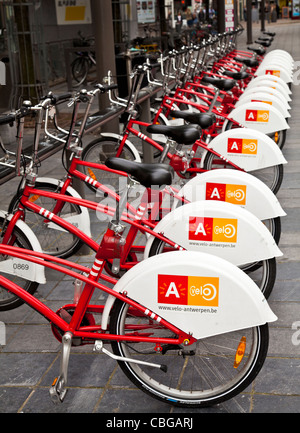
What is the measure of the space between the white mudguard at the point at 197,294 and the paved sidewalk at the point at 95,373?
460 mm

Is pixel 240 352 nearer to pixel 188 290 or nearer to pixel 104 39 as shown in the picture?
pixel 188 290

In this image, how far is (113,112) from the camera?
19.9 feet

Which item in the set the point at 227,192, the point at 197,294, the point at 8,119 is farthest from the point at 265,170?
the point at 197,294

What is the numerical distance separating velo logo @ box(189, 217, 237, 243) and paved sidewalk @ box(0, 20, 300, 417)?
619mm

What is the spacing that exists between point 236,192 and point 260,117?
96.7 inches

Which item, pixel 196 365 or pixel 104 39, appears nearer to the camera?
pixel 196 365

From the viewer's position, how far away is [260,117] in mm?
6582

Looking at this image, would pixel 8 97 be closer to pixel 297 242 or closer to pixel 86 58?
pixel 86 58

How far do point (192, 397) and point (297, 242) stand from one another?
2411 millimetres

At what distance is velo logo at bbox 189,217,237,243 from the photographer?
368 cm

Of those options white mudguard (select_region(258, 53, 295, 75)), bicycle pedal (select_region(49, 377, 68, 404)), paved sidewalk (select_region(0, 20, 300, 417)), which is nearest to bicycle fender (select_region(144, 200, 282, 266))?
paved sidewalk (select_region(0, 20, 300, 417))

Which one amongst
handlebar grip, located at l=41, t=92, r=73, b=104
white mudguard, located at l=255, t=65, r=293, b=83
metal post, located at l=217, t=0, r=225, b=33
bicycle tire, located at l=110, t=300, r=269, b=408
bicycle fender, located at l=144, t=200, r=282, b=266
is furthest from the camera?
metal post, located at l=217, t=0, r=225, b=33

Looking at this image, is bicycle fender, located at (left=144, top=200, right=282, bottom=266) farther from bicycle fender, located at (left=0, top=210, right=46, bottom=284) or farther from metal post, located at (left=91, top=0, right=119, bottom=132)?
metal post, located at (left=91, top=0, right=119, bottom=132)
